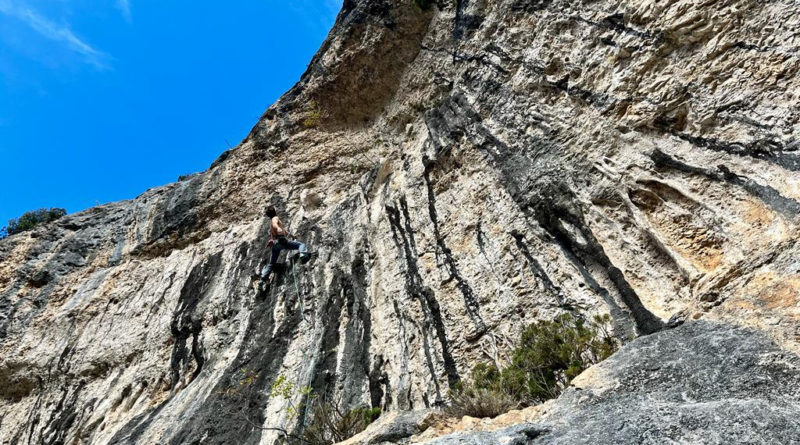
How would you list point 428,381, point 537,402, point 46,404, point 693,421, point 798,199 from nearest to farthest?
point 693,421 → point 798,199 → point 537,402 → point 428,381 → point 46,404

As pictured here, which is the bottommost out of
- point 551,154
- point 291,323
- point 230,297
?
point 291,323

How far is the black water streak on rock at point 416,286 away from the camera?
22.0ft

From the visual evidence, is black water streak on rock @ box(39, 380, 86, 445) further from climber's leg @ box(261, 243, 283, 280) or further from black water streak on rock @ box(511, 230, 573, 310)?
black water streak on rock @ box(511, 230, 573, 310)

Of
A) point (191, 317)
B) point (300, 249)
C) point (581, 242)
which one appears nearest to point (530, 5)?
point (581, 242)

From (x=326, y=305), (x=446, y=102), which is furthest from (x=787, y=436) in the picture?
(x=446, y=102)

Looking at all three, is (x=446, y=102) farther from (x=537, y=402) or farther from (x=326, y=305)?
(x=537, y=402)

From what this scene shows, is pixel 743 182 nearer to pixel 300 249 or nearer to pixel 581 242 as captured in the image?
pixel 581 242

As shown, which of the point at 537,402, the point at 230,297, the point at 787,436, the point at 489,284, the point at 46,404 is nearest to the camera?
the point at 787,436

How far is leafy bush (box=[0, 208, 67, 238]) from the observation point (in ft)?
71.3

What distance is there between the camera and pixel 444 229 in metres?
8.55

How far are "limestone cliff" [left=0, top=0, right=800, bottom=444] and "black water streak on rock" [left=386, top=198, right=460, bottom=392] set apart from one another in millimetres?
38

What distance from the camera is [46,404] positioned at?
36.8 feet

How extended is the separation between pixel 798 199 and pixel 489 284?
142 inches

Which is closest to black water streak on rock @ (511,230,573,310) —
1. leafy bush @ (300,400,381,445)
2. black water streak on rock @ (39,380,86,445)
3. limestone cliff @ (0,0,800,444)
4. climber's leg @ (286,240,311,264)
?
limestone cliff @ (0,0,800,444)
